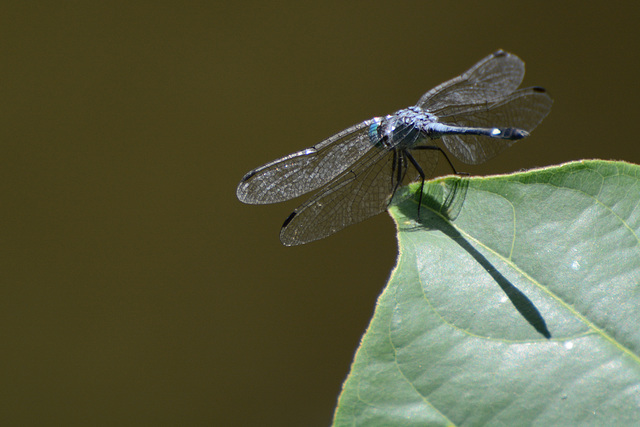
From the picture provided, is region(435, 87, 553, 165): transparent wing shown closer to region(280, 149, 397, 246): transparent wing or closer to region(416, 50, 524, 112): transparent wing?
region(416, 50, 524, 112): transparent wing

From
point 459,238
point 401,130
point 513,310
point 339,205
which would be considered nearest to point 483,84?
point 401,130

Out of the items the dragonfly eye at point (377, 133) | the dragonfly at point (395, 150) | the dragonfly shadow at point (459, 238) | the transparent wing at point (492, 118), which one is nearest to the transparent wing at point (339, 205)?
the dragonfly at point (395, 150)

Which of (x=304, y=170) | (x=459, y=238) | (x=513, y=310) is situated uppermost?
(x=304, y=170)

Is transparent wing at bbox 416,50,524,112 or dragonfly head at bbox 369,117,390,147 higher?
dragonfly head at bbox 369,117,390,147

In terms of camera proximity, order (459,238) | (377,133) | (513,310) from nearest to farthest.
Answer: (513,310) → (459,238) → (377,133)

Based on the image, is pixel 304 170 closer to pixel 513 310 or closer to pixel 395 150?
pixel 395 150

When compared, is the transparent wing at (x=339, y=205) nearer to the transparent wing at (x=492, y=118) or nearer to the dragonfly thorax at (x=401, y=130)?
the dragonfly thorax at (x=401, y=130)

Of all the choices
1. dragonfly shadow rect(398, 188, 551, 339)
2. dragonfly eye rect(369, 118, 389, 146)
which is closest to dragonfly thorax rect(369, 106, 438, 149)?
dragonfly eye rect(369, 118, 389, 146)

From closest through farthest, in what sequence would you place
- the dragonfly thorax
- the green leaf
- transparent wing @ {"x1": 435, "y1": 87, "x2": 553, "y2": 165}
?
the green leaf < transparent wing @ {"x1": 435, "y1": 87, "x2": 553, "y2": 165} < the dragonfly thorax
